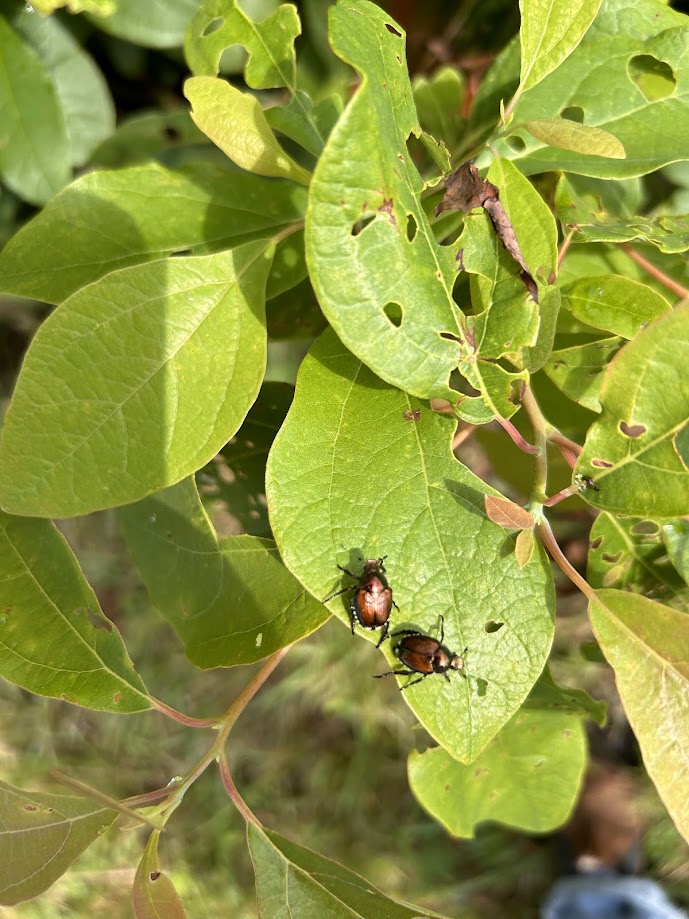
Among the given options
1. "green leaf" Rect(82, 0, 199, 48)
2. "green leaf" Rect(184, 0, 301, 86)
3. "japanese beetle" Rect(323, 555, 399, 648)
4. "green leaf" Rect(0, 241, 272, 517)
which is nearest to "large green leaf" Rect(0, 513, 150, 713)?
"green leaf" Rect(0, 241, 272, 517)

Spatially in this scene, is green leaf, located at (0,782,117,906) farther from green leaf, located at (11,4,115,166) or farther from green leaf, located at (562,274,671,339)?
green leaf, located at (11,4,115,166)

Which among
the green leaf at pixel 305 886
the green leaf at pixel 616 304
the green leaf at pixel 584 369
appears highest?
the green leaf at pixel 616 304

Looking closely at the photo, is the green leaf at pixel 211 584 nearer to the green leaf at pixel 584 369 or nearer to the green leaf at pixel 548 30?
the green leaf at pixel 584 369

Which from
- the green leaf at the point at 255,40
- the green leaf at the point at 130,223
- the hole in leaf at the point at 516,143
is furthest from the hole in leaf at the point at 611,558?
the green leaf at the point at 255,40

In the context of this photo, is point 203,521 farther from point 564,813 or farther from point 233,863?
point 233,863

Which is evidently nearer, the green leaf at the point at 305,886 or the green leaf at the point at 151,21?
the green leaf at the point at 305,886

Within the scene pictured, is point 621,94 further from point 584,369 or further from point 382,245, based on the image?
point 382,245

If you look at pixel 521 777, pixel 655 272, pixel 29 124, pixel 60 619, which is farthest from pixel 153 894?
pixel 29 124
